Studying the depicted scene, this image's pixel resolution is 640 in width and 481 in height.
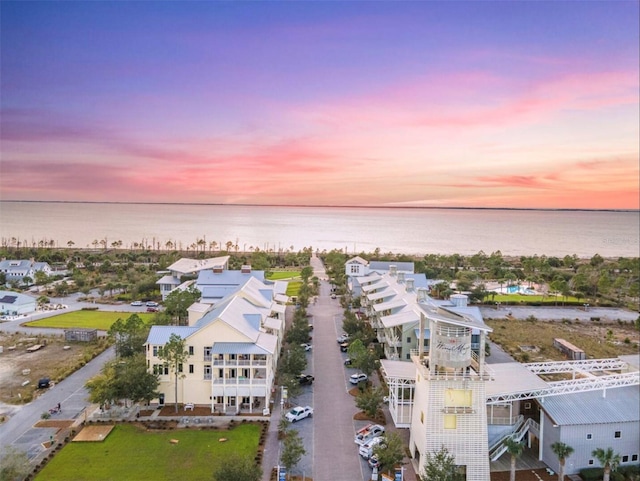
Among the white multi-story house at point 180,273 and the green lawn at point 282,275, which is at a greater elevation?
the white multi-story house at point 180,273

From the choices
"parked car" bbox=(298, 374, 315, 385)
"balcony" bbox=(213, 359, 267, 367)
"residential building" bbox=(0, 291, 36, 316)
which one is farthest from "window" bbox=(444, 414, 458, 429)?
"residential building" bbox=(0, 291, 36, 316)

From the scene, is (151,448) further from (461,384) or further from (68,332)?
(68,332)

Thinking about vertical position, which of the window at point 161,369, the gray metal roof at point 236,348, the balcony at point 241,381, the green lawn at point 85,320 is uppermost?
the gray metal roof at point 236,348

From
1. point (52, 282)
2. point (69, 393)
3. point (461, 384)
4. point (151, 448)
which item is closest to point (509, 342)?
point (461, 384)

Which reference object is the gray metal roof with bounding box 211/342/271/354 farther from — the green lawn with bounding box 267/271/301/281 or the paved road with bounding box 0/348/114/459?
the green lawn with bounding box 267/271/301/281

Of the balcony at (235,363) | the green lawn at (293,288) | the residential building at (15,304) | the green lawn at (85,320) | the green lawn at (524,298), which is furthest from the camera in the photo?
the green lawn at (293,288)

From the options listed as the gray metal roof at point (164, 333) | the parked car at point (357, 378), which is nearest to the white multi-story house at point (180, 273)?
the gray metal roof at point (164, 333)

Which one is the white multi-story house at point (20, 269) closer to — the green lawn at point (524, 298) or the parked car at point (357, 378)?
the parked car at point (357, 378)
